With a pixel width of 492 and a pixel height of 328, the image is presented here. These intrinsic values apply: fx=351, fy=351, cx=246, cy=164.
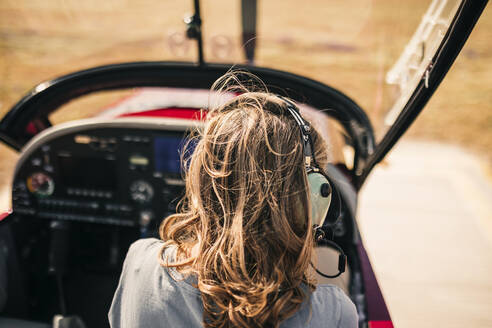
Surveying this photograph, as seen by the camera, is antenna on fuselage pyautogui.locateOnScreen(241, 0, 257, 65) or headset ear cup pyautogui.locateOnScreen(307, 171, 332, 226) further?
antenna on fuselage pyautogui.locateOnScreen(241, 0, 257, 65)

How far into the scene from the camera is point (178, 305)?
96 cm

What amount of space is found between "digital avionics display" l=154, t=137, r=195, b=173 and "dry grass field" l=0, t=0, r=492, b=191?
3.38 meters

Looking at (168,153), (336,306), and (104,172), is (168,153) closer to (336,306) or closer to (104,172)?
(104,172)

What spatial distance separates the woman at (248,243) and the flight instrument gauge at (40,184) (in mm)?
1293

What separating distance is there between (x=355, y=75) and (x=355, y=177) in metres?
6.46

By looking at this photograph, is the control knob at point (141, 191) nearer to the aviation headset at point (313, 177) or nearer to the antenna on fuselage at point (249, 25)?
the antenna on fuselage at point (249, 25)

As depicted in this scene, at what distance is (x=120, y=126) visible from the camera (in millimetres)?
1821

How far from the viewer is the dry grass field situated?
5.90 m

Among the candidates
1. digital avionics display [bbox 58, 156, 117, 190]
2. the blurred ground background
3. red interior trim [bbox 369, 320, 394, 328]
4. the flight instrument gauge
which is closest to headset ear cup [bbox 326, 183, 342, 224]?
red interior trim [bbox 369, 320, 394, 328]

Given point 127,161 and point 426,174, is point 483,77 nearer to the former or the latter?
point 426,174

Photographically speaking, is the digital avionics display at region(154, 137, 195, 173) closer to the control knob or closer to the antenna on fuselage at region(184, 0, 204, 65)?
the control knob

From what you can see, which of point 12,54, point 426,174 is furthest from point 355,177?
point 12,54

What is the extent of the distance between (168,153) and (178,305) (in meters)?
1.04

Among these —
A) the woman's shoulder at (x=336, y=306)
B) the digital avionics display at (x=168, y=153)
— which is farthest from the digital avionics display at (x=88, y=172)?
the woman's shoulder at (x=336, y=306)
